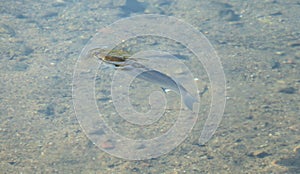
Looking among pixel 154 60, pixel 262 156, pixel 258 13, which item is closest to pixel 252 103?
pixel 262 156

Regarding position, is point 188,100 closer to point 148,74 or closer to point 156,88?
point 156,88

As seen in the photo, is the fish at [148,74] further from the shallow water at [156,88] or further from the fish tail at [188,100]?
the shallow water at [156,88]

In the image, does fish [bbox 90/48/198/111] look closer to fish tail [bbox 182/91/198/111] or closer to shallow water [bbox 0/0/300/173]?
fish tail [bbox 182/91/198/111]

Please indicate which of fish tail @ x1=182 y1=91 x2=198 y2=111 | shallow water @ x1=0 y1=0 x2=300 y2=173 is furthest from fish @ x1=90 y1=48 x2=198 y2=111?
shallow water @ x1=0 y1=0 x2=300 y2=173

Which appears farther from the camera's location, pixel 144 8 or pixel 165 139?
pixel 144 8

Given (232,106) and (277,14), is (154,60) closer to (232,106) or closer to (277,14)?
(232,106)

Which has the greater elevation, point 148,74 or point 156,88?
point 148,74

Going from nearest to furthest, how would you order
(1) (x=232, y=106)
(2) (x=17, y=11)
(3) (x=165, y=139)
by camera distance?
(3) (x=165, y=139), (1) (x=232, y=106), (2) (x=17, y=11)

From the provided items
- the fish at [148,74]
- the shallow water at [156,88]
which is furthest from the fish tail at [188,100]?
the shallow water at [156,88]

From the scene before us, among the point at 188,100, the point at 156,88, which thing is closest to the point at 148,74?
the point at 188,100
